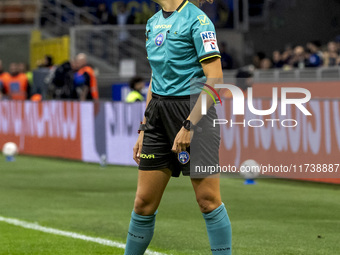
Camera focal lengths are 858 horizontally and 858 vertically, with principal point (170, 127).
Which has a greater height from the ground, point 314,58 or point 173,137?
point 173,137

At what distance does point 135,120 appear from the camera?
1516 cm

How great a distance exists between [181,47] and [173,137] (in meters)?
0.55

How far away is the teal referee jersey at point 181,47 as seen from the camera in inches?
199

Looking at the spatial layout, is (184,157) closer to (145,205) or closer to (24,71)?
(145,205)

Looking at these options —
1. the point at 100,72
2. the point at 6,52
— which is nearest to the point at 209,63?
the point at 100,72

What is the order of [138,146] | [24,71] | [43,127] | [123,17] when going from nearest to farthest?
[138,146] < [43,127] < [24,71] < [123,17]

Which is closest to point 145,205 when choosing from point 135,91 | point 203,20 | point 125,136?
point 203,20

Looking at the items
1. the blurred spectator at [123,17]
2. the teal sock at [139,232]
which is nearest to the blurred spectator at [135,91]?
the teal sock at [139,232]

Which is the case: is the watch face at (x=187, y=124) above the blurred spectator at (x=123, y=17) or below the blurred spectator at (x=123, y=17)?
below

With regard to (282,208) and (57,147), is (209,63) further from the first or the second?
(57,147)

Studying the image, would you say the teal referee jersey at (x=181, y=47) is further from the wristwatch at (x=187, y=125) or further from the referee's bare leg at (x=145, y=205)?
the referee's bare leg at (x=145, y=205)

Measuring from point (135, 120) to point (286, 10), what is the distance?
Answer: 13.4 metres

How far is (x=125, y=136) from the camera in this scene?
15.4 m

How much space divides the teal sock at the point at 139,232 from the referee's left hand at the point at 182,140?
22.3 inches
